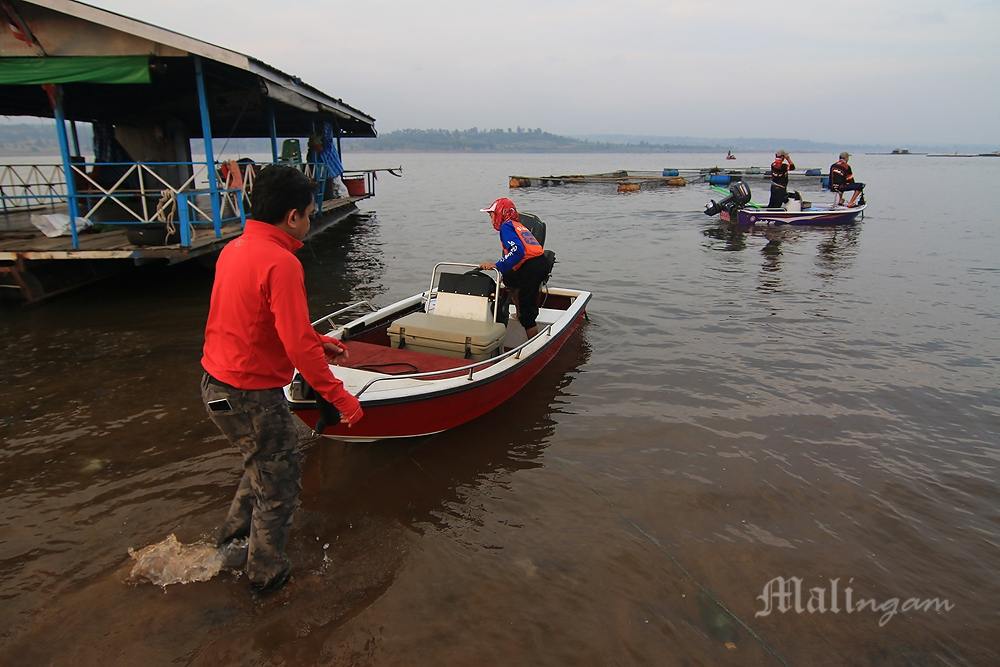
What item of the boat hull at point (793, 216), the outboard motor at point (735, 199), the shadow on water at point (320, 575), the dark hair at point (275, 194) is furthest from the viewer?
the outboard motor at point (735, 199)

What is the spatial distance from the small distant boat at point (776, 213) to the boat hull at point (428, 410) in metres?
16.3

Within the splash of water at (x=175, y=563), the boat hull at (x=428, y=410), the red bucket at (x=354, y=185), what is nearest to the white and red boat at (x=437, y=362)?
the boat hull at (x=428, y=410)

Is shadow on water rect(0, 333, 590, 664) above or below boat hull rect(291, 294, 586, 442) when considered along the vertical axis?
below

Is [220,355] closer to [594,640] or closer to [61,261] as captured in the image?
[594,640]

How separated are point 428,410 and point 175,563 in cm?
224

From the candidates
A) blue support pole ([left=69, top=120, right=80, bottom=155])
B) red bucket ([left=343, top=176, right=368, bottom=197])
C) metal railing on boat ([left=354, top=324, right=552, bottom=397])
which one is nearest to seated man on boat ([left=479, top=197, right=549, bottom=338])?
metal railing on boat ([left=354, top=324, right=552, bottom=397])

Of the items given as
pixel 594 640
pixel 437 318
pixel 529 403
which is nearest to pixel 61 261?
pixel 437 318

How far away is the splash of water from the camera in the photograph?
3.89m

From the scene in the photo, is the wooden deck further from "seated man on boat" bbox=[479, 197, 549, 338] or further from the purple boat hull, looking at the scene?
the purple boat hull

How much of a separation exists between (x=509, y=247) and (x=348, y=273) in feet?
26.9

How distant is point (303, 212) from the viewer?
326cm

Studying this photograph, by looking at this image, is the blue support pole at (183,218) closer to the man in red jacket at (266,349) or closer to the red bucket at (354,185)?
the man in red jacket at (266,349)

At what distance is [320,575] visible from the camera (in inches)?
156

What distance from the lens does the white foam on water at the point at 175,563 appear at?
3889mm
